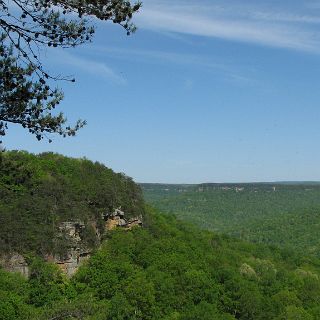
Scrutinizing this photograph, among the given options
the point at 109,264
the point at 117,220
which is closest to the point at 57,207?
the point at 109,264

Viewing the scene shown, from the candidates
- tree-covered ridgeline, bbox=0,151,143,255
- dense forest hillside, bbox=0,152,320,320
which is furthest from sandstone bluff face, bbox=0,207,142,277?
tree-covered ridgeline, bbox=0,151,143,255

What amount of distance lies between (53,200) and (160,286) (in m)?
12.0

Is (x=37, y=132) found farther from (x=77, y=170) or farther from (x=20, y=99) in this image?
(x=77, y=170)

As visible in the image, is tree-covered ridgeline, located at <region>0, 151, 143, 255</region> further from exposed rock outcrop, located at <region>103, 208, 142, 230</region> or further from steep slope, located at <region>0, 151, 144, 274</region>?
exposed rock outcrop, located at <region>103, 208, 142, 230</region>

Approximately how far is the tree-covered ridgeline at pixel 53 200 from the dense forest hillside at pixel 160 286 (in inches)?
81.7

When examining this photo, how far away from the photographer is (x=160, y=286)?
153 feet

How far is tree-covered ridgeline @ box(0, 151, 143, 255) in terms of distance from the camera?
145 feet

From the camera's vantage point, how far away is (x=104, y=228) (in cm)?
5016

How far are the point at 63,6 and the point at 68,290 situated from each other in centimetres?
3550

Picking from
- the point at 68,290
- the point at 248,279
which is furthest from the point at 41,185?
the point at 248,279

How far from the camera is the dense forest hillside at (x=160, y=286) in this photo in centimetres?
4238

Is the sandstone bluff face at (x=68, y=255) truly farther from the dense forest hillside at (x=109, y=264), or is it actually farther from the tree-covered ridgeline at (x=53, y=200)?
the tree-covered ridgeline at (x=53, y=200)

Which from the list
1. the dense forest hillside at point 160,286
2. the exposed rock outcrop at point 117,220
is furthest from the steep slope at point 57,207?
the dense forest hillside at point 160,286

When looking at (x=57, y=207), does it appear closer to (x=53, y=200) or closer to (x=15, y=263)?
(x=53, y=200)
